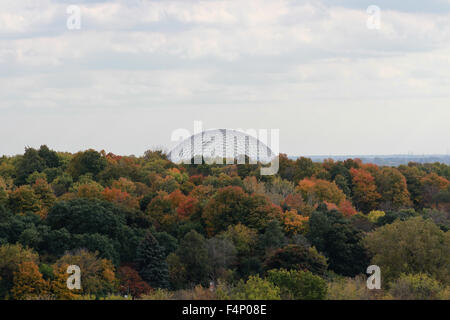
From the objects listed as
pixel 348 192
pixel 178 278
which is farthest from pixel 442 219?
pixel 178 278

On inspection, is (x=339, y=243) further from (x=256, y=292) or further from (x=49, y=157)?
(x=49, y=157)

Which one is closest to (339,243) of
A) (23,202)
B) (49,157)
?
(23,202)

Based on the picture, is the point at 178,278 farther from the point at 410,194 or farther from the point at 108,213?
the point at 410,194

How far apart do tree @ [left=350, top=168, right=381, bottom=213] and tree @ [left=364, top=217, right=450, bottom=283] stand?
133 feet

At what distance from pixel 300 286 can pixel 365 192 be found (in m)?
56.0

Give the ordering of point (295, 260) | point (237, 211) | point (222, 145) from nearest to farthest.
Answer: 1. point (295, 260)
2. point (237, 211)
3. point (222, 145)

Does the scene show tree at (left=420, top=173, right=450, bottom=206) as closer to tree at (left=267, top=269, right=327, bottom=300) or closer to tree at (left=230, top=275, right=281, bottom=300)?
tree at (left=267, top=269, right=327, bottom=300)

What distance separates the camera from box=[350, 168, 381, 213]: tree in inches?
3905

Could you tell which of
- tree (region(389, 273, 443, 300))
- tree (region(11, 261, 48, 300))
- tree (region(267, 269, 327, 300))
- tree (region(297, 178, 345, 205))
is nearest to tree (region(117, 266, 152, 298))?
tree (region(11, 261, 48, 300))


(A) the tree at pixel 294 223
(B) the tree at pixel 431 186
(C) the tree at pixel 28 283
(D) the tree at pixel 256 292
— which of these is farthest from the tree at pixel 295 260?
(B) the tree at pixel 431 186

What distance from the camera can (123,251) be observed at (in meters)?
61.8

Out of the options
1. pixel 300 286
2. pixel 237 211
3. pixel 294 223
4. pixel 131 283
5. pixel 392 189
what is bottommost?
pixel 131 283

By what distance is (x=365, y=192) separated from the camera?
99.2 metres
